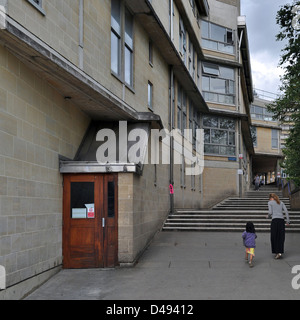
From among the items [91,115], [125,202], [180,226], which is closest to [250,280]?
[125,202]

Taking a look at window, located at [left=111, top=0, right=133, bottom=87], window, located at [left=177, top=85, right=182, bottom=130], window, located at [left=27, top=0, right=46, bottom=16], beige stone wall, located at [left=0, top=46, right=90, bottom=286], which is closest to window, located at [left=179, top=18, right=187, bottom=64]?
window, located at [left=177, top=85, right=182, bottom=130]

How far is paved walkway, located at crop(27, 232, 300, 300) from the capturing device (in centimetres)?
765

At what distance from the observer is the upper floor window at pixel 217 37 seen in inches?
1103

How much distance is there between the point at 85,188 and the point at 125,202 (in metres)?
0.99

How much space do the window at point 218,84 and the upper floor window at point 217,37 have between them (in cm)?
124

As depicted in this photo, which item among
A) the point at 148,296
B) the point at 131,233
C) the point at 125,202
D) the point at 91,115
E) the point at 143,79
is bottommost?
the point at 148,296

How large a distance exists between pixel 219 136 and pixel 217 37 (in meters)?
6.48

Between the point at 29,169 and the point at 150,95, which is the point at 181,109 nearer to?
the point at 150,95

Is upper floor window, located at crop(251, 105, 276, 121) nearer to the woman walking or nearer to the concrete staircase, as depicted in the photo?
the concrete staircase

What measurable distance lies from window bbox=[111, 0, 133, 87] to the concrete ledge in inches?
218

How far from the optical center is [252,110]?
194ft

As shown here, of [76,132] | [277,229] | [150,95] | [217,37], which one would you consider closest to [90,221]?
[76,132]

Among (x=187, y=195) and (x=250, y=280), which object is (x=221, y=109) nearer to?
(x=187, y=195)

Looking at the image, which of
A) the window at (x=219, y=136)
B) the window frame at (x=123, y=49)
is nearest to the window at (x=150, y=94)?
the window frame at (x=123, y=49)
